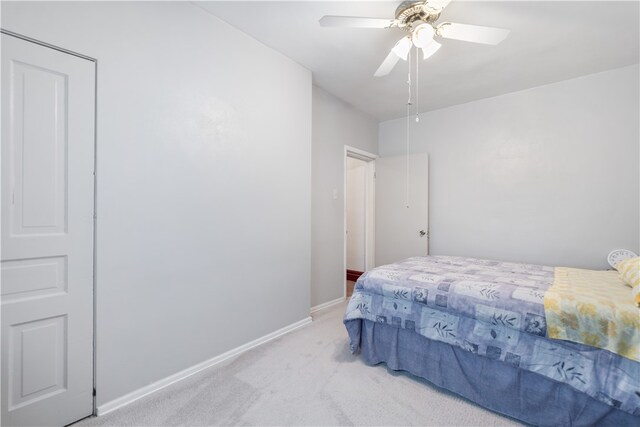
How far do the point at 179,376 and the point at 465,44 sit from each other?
3.39 metres

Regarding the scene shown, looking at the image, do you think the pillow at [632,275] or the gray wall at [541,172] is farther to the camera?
the gray wall at [541,172]

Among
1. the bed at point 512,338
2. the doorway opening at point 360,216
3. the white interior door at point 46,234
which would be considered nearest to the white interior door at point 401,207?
the doorway opening at point 360,216

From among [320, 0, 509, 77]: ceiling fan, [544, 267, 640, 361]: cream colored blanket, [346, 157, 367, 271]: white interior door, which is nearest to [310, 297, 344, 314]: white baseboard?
[346, 157, 367, 271]: white interior door

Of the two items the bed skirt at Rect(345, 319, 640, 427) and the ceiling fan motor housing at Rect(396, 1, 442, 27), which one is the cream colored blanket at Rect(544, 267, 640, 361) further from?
the ceiling fan motor housing at Rect(396, 1, 442, 27)

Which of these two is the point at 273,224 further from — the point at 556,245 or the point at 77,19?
the point at 556,245

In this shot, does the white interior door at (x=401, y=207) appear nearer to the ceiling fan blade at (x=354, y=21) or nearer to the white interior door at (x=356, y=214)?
the white interior door at (x=356, y=214)

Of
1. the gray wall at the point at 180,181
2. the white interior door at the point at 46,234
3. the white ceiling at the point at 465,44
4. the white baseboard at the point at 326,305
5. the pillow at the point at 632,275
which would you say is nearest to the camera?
the white interior door at the point at 46,234

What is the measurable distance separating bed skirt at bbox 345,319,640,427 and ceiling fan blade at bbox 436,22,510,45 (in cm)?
194

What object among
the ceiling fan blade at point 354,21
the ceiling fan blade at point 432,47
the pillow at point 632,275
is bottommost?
the pillow at point 632,275

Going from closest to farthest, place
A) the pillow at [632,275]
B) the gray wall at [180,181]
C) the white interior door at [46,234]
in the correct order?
the white interior door at [46,234] < the pillow at [632,275] < the gray wall at [180,181]

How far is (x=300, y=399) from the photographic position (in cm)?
174

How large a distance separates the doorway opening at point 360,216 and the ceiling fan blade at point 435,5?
7.83 feet

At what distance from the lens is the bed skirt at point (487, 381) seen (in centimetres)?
143

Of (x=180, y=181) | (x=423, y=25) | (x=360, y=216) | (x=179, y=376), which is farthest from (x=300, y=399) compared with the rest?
(x=360, y=216)
